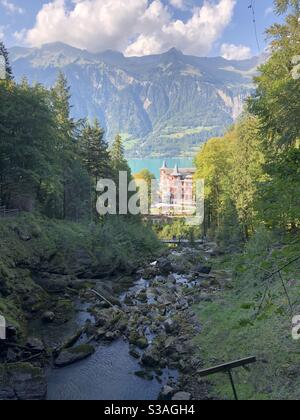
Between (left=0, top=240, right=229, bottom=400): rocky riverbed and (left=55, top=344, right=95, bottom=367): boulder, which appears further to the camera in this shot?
(left=55, top=344, right=95, bottom=367): boulder

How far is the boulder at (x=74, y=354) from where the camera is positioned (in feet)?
48.4

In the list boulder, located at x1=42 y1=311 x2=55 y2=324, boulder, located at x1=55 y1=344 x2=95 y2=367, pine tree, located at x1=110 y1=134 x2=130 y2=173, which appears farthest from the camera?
pine tree, located at x1=110 y1=134 x2=130 y2=173

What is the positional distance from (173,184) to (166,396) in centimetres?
10366

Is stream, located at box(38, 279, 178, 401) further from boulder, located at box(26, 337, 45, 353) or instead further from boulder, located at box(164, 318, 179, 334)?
boulder, located at box(164, 318, 179, 334)

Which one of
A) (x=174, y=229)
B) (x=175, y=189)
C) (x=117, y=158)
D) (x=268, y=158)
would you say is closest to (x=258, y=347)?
(x=268, y=158)

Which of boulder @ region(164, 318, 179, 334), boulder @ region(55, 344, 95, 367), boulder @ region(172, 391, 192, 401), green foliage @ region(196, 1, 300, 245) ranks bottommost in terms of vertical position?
boulder @ region(55, 344, 95, 367)

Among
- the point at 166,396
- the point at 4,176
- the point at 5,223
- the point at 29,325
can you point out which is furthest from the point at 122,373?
the point at 4,176

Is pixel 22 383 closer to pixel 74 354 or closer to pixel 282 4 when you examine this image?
pixel 74 354

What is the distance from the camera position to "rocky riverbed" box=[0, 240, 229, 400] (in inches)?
501

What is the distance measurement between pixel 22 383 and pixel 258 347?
8340 mm

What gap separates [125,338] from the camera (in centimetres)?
1745

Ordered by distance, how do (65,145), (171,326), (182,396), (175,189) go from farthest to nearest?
(175,189) < (65,145) < (171,326) < (182,396)

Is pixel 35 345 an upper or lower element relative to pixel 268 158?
lower

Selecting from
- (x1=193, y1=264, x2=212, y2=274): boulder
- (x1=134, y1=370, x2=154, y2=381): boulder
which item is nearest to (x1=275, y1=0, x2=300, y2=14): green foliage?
(x1=134, y1=370, x2=154, y2=381): boulder
